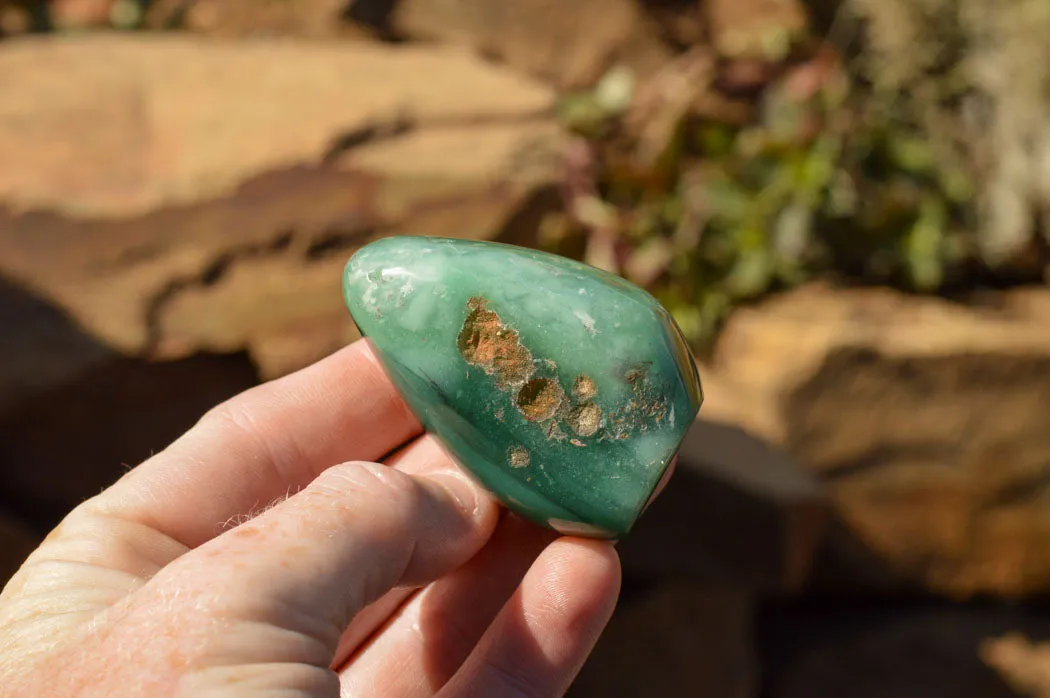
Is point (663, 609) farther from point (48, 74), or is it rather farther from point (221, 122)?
point (48, 74)

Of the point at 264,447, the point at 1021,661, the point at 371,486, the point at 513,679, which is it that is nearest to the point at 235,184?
the point at 264,447

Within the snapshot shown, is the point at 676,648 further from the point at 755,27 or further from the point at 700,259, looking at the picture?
the point at 755,27

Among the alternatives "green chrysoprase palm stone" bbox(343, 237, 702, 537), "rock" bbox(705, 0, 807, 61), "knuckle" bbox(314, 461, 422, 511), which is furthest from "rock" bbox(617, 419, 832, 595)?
"rock" bbox(705, 0, 807, 61)

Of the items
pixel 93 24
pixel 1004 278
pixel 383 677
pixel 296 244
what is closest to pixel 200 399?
pixel 296 244

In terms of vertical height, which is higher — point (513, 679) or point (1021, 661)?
point (513, 679)

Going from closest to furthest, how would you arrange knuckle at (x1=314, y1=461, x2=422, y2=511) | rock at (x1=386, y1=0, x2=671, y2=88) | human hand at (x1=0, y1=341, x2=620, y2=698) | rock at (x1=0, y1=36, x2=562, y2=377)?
human hand at (x1=0, y1=341, x2=620, y2=698)
knuckle at (x1=314, y1=461, x2=422, y2=511)
rock at (x1=0, y1=36, x2=562, y2=377)
rock at (x1=386, y1=0, x2=671, y2=88)

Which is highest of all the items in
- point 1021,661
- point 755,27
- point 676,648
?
point 755,27

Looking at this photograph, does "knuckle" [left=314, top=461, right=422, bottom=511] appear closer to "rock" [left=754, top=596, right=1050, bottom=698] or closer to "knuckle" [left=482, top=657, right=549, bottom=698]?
"knuckle" [left=482, top=657, right=549, bottom=698]
